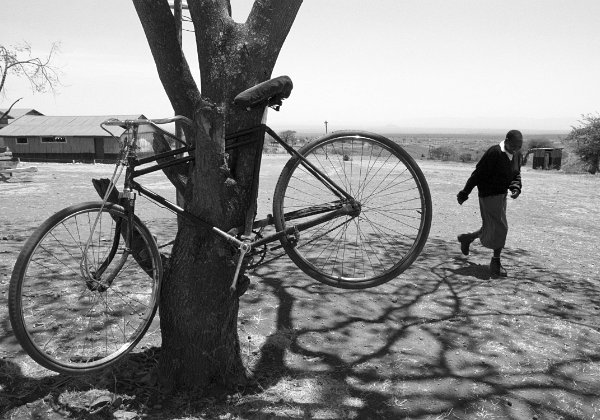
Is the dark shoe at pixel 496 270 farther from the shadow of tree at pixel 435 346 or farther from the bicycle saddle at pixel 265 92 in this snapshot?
the bicycle saddle at pixel 265 92

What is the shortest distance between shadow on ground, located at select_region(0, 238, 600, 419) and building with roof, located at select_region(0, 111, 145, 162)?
38618 mm

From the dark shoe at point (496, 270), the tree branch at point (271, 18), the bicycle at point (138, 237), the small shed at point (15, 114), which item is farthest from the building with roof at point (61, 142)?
the tree branch at point (271, 18)

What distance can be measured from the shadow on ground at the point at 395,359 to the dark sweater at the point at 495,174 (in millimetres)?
1245

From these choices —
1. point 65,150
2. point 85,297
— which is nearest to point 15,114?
point 65,150

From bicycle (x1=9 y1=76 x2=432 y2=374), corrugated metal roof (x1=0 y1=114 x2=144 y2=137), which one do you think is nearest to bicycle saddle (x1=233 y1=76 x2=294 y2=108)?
bicycle (x1=9 y1=76 x2=432 y2=374)

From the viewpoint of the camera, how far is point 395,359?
A: 4.11 meters

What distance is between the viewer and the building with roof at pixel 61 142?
41000mm

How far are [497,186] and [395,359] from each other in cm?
347

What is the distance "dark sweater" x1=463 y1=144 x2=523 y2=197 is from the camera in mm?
6609

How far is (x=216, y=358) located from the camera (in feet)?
11.4

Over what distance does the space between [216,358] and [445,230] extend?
769cm

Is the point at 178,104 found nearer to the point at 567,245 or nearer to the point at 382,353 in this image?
the point at 382,353

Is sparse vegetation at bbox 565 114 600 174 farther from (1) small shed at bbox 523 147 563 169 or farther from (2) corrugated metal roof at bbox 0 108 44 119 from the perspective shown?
(2) corrugated metal roof at bbox 0 108 44 119

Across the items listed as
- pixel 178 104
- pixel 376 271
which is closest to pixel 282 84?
pixel 178 104
